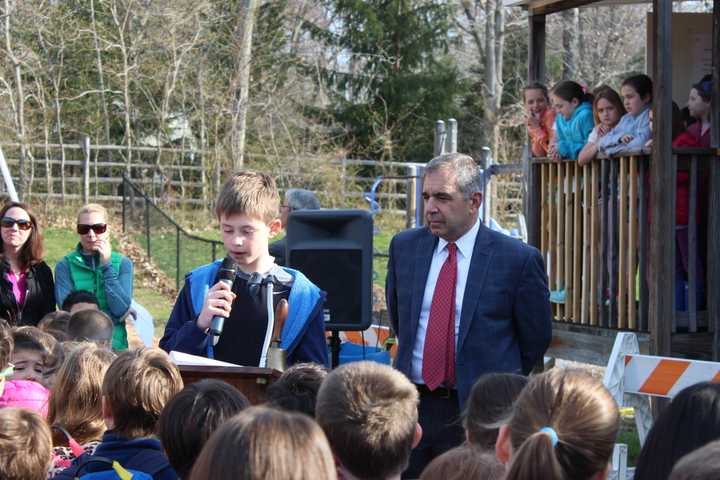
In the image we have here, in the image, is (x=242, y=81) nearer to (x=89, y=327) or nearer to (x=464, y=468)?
(x=89, y=327)

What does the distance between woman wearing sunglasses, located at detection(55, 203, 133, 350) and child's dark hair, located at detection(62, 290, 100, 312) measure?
0.20 m

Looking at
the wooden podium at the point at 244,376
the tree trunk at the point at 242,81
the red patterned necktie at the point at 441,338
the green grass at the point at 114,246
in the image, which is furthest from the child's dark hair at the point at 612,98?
the tree trunk at the point at 242,81

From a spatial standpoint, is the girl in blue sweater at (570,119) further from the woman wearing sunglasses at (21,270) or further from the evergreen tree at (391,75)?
the evergreen tree at (391,75)

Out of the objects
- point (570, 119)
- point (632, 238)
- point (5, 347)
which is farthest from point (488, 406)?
point (570, 119)

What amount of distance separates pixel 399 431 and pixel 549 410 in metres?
0.42

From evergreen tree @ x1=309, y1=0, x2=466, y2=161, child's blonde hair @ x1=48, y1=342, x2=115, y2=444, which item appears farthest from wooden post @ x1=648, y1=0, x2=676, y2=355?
evergreen tree @ x1=309, y1=0, x2=466, y2=161

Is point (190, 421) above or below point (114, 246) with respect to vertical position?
above

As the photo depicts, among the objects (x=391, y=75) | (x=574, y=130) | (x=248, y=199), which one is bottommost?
(x=248, y=199)

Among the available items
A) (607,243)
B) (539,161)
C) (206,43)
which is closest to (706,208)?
(607,243)

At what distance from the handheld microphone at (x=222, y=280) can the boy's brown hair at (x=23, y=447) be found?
101cm

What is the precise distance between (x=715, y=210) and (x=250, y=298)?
429cm

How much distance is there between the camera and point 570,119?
874 centimetres

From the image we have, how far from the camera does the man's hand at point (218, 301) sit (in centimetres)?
431

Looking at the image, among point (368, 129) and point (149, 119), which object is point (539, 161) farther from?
point (368, 129)
